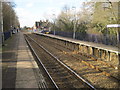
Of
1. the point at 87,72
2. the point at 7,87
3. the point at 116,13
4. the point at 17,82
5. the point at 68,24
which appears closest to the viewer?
the point at 7,87

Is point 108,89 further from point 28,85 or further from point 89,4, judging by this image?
point 89,4

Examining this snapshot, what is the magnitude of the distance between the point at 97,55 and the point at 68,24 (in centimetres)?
3394

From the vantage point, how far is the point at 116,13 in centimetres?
2147

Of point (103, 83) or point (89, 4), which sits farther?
point (89, 4)

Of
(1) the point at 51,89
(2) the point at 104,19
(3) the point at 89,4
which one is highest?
(3) the point at 89,4

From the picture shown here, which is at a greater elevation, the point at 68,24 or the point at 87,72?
the point at 68,24

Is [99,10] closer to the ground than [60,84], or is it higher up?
higher up

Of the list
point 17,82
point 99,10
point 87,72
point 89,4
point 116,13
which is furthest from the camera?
point 89,4

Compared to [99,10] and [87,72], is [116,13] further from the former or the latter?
[87,72]

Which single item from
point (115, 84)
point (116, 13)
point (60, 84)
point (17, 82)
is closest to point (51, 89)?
point (60, 84)

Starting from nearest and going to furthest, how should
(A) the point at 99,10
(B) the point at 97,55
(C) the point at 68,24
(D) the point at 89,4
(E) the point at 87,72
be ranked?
(E) the point at 87,72 → (B) the point at 97,55 → (A) the point at 99,10 → (D) the point at 89,4 → (C) the point at 68,24

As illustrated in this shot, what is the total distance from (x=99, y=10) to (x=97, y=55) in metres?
9.24

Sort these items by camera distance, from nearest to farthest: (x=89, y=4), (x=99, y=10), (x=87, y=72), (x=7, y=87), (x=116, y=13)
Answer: (x=7, y=87) < (x=87, y=72) < (x=116, y=13) < (x=99, y=10) < (x=89, y=4)

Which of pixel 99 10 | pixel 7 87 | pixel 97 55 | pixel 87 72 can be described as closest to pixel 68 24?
pixel 99 10
